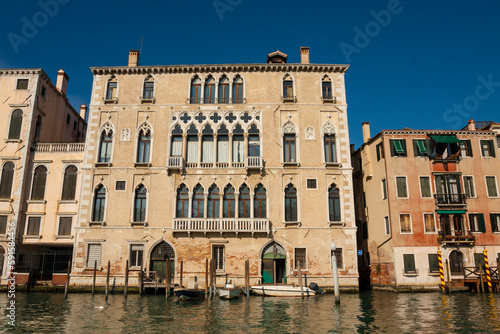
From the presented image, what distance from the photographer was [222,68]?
27.0m

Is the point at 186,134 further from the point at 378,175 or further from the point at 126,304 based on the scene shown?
the point at 378,175

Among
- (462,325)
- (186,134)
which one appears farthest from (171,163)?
(462,325)

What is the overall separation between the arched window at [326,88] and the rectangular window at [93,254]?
58.2ft

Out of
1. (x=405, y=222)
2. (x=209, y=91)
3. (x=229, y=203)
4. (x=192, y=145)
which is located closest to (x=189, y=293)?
(x=229, y=203)

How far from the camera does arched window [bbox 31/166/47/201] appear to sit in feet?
88.1

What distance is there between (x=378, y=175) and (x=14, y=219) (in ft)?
81.3

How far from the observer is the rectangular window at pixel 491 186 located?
26.9m

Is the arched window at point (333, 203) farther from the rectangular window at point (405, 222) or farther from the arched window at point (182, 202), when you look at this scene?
the arched window at point (182, 202)

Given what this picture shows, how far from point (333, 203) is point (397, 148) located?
6.14 metres

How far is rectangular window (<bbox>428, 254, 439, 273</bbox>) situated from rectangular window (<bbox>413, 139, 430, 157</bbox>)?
6.75 metres

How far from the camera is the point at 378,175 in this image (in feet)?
91.3

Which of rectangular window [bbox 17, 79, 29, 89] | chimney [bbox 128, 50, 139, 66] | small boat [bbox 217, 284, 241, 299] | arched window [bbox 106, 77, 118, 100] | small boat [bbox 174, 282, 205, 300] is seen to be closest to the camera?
small boat [bbox 174, 282, 205, 300]

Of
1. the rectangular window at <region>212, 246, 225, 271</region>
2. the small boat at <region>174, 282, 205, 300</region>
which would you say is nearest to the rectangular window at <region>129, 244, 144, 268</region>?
the rectangular window at <region>212, 246, 225, 271</region>

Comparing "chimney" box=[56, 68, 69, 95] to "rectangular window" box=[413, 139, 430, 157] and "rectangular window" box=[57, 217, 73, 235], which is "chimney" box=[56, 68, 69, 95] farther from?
"rectangular window" box=[413, 139, 430, 157]
